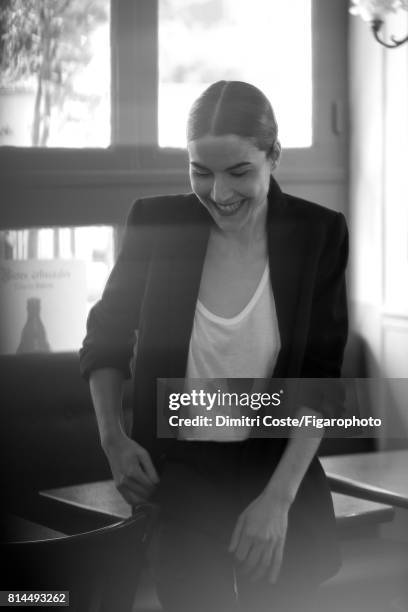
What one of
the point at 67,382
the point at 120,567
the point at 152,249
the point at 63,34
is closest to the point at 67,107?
the point at 63,34

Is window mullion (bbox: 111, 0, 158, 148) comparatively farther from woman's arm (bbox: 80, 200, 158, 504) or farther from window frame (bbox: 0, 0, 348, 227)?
woman's arm (bbox: 80, 200, 158, 504)

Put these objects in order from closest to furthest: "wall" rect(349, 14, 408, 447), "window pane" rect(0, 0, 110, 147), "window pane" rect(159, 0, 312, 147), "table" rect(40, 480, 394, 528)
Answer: "table" rect(40, 480, 394, 528) < "window pane" rect(0, 0, 110, 147) < "window pane" rect(159, 0, 312, 147) < "wall" rect(349, 14, 408, 447)

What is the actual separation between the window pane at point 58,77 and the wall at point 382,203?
26.4 inches

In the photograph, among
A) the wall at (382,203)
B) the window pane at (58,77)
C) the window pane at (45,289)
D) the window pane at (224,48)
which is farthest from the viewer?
the wall at (382,203)

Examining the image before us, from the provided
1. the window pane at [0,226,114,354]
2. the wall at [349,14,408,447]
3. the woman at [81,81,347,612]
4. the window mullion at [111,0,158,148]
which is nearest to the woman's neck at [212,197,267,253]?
the woman at [81,81,347,612]

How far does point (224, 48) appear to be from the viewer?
212 cm

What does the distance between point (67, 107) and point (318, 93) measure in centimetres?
70


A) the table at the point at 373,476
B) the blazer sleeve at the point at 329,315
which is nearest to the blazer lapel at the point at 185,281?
the blazer sleeve at the point at 329,315

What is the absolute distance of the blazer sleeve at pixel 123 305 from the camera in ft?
2.59

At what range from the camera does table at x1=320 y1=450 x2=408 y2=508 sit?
1311mm

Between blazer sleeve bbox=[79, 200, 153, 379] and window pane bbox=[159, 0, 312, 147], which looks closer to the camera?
blazer sleeve bbox=[79, 200, 153, 379]

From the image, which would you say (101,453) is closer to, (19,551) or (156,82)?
(156,82)

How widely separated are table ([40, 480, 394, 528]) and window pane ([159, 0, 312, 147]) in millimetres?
998

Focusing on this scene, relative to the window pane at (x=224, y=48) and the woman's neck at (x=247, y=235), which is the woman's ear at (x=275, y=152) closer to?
the woman's neck at (x=247, y=235)
